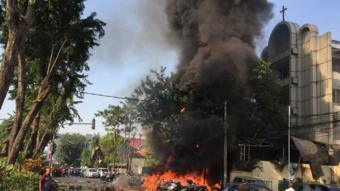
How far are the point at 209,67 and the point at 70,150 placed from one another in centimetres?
9567

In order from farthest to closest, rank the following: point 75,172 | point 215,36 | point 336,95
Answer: point 75,172
point 336,95
point 215,36

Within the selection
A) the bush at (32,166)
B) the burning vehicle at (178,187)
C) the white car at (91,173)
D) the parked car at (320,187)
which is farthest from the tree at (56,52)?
the white car at (91,173)

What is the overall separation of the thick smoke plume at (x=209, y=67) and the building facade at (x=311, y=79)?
171 inches

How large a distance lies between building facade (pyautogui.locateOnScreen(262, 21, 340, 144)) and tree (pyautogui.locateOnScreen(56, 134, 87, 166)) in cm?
8945

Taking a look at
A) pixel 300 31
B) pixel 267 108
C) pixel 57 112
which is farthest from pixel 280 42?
pixel 57 112

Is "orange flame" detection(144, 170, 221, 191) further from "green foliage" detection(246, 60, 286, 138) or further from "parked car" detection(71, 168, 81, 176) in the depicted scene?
"parked car" detection(71, 168, 81, 176)

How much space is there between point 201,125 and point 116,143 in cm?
3851

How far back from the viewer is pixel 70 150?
12462cm

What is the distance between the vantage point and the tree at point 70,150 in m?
123

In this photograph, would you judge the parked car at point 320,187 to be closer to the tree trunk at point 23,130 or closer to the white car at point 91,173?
the tree trunk at point 23,130

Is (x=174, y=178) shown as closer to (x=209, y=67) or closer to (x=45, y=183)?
(x=209, y=67)

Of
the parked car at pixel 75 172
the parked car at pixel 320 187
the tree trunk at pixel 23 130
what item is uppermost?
the tree trunk at pixel 23 130

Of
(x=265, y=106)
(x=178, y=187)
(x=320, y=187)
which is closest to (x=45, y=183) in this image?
(x=320, y=187)

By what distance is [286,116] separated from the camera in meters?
39.6
